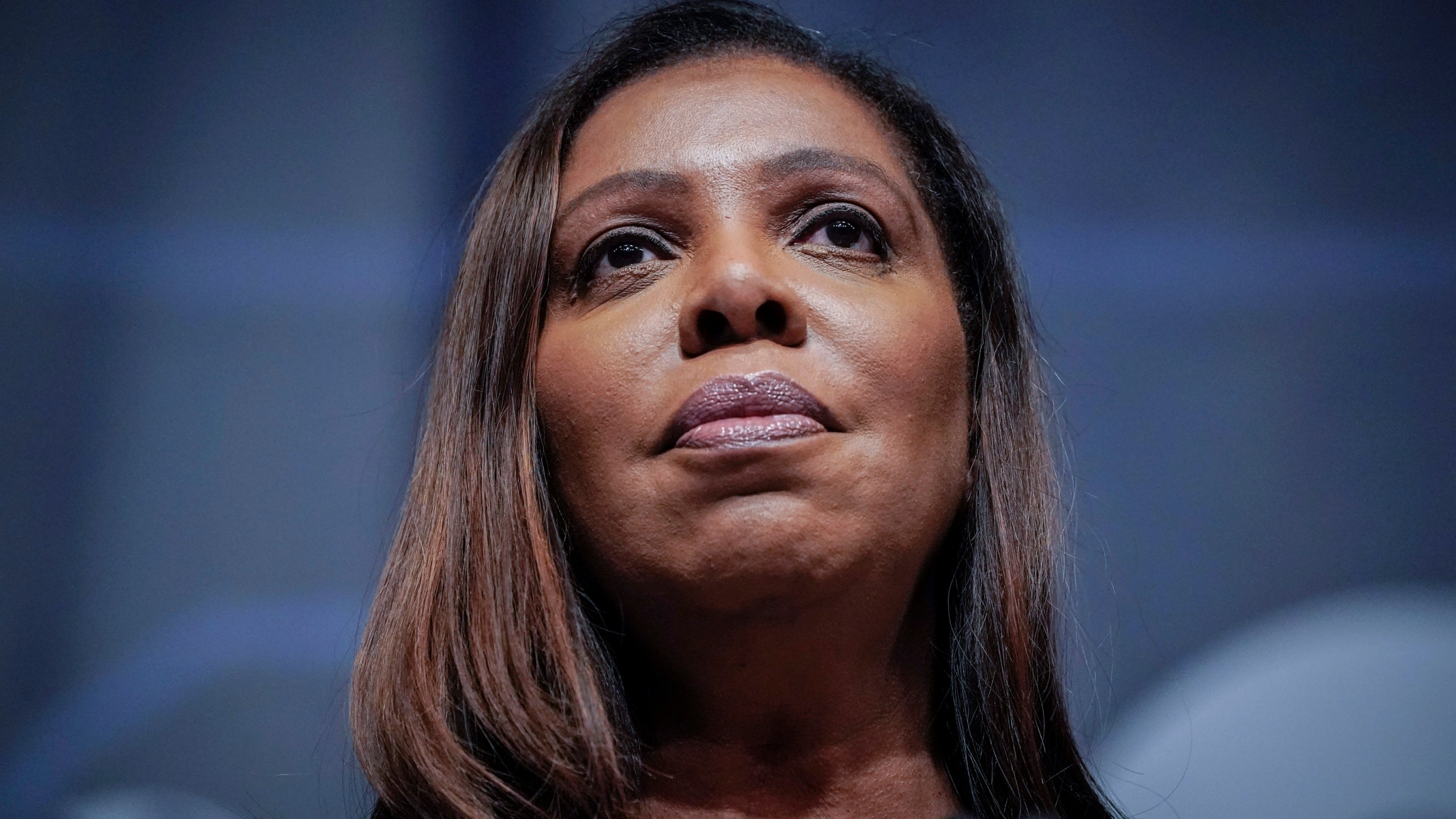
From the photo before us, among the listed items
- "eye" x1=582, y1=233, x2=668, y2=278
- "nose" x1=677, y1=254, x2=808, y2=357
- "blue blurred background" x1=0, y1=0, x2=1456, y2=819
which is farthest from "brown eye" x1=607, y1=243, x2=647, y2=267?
"blue blurred background" x1=0, y1=0, x2=1456, y2=819

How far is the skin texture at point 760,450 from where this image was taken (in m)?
1.04

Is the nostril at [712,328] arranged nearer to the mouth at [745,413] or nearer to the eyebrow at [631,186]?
the mouth at [745,413]

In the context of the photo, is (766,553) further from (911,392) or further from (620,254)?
(620,254)

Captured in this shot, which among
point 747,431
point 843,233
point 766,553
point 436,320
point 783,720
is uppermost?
point 843,233

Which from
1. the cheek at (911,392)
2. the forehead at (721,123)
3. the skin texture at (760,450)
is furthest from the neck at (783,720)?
the forehead at (721,123)

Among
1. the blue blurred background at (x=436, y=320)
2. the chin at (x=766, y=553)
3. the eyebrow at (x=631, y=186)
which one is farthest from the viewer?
the blue blurred background at (x=436, y=320)

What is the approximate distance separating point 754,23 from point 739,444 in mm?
691

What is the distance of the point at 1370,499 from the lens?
159 cm

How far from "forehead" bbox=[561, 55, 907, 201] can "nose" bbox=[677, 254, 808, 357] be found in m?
0.16

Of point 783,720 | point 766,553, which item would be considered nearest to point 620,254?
point 766,553

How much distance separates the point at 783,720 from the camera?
1142mm

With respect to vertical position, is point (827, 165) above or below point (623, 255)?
above

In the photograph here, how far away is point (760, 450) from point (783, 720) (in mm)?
303

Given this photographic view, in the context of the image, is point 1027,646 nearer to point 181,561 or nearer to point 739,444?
point 739,444
